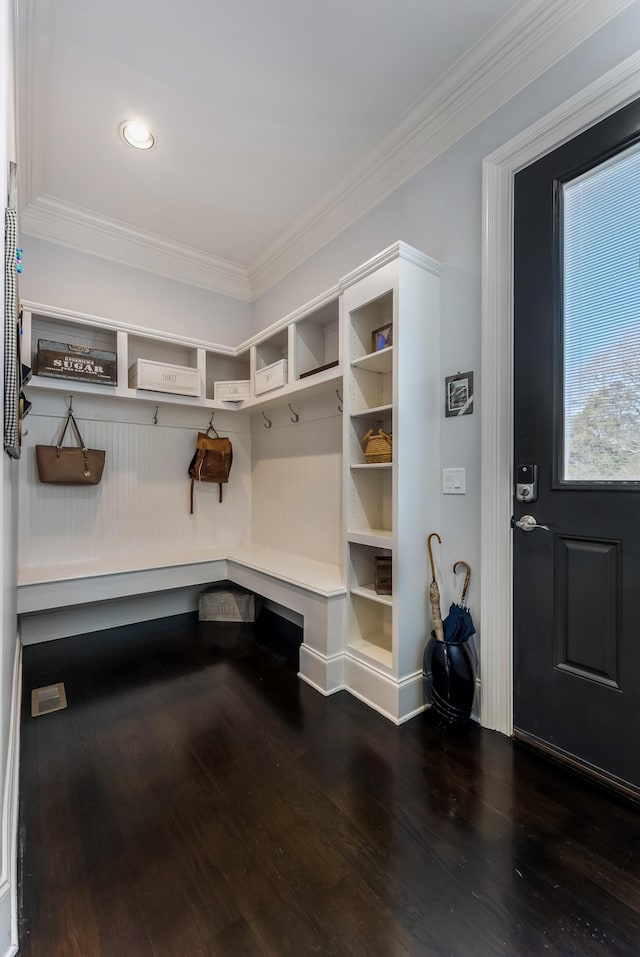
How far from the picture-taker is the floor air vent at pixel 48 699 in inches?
78.2

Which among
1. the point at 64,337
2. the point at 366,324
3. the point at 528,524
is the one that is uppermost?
the point at 64,337

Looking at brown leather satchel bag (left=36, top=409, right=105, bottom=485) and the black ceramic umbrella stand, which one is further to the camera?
brown leather satchel bag (left=36, top=409, right=105, bottom=485)

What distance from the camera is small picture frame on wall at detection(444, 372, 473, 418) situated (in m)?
1.92

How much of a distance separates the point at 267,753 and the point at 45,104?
10.4 feet

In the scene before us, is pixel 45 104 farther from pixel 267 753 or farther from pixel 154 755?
pixel 267 753

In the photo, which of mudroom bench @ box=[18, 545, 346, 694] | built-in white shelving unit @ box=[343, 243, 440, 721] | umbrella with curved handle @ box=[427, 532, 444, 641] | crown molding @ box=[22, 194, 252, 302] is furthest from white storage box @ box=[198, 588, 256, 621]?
crown molding @ box=[22, 194, 252, 302]

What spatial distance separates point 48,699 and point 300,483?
1.90 m

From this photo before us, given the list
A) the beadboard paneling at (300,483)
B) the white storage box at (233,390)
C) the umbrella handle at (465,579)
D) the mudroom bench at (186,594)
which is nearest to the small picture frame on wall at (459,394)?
the umbrella handle at (465,579)

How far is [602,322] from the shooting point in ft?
5.00

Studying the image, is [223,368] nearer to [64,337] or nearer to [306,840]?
[64,337]

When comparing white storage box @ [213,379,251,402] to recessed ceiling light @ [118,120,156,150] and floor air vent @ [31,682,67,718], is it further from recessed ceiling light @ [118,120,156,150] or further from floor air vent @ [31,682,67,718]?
floor air vent @ [31,682,67,718]

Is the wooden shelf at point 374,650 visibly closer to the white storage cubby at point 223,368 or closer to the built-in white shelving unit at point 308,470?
the built-in white shelving unit at point 308,470

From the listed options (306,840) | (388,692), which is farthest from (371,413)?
(306,840)

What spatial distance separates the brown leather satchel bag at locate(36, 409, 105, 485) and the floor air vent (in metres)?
1.24
